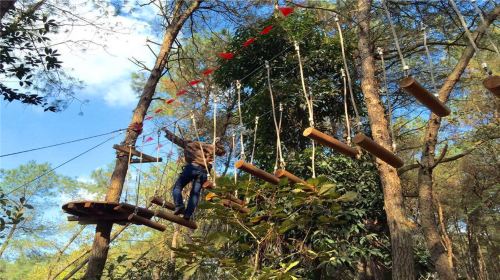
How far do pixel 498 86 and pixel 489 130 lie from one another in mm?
6044

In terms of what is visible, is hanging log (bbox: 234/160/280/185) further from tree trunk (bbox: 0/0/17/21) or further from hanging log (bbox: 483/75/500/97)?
tree trunk (bbox: 0/0/17/21)

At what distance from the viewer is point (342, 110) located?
652cm

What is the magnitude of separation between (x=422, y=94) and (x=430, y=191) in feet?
10.0

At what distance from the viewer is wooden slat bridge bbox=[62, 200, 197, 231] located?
3.76 meters

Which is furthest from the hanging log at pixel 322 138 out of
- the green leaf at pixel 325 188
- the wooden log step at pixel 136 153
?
the wooden log step at pixel 136 153

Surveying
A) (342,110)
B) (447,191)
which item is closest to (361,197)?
(342,110)

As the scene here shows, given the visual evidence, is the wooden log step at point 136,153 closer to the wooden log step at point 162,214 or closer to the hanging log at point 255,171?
the wooden log step at point 162,214

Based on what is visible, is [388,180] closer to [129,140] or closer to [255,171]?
[255,171]

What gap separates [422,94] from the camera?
2.13 meters

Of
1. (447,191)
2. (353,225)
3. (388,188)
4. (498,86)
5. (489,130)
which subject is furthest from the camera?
(447,191)

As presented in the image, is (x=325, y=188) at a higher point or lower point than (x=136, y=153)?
lower

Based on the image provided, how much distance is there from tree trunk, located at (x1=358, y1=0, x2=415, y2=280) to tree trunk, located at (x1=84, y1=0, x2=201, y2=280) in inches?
98.6

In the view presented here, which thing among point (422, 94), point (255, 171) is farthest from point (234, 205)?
point (422, 94)

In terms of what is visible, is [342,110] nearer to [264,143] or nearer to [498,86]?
[264,143]
